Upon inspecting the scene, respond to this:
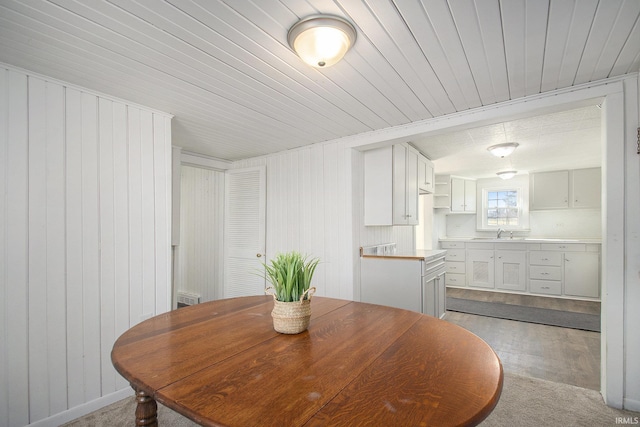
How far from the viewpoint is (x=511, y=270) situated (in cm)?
527

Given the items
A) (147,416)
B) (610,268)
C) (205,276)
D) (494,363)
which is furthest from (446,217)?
(147,416)

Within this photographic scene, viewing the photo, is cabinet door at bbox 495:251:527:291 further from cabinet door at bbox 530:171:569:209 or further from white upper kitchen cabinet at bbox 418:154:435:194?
white upper kitchen cabinet at bbox 418:154:435:194

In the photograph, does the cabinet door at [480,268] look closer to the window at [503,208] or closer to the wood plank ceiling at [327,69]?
the window at [503,208]

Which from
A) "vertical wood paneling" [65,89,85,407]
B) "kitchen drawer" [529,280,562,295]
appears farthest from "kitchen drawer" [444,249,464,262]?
"vertical wood paneling" [65,89,85,407]

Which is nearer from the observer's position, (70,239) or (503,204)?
(70,239)

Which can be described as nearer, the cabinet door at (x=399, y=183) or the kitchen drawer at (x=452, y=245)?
the cabinet door at (x=399, y=183)

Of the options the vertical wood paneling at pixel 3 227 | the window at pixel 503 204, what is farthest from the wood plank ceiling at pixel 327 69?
the window at pixel 503 204

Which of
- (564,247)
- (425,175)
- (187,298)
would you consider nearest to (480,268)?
(564,247)

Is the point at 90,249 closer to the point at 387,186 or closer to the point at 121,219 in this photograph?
the point at 121,219

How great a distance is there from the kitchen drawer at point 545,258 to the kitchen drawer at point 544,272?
0.23 feet

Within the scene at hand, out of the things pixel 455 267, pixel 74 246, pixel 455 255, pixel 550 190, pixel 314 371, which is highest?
pixel 550 190

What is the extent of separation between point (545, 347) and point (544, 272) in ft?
8.20

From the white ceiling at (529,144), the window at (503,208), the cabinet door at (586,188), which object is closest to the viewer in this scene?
the white ceiling at (529,144)

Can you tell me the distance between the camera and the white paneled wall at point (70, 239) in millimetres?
1817
